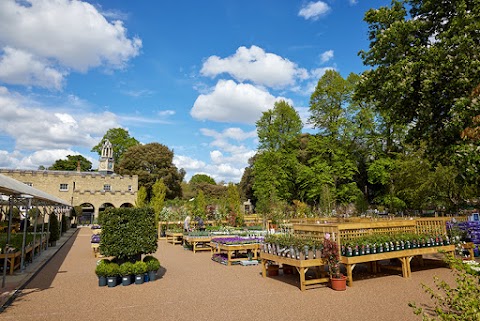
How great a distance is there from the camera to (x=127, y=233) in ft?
27.7

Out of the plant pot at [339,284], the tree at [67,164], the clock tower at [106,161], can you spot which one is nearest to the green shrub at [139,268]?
the plant pot at [339,284]

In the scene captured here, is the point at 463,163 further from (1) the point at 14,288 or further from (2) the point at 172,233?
(2) the point at 172,233

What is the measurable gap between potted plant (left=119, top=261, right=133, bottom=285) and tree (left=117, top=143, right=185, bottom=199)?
3454cm

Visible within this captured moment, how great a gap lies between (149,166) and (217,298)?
3873cm

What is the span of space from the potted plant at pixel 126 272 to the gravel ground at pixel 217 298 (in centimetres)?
19

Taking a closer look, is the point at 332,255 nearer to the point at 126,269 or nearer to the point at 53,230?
the point at 126,269

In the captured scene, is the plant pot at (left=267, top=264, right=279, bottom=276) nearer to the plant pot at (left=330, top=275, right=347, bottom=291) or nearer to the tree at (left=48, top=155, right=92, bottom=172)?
the plant pot at (left=330, top=275, right=347, bottom=291)

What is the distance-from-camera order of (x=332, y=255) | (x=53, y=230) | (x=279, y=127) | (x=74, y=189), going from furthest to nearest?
1. (x=74, y=189)
2. (x=279, y=127)
3. (x=53, y=230)
4. (x=332, y=255)

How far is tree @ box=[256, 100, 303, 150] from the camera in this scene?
29.7 metres

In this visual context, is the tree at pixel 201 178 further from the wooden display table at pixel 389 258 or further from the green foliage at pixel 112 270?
the wooden display table at pixel 389 258

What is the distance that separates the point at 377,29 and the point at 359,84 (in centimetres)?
213

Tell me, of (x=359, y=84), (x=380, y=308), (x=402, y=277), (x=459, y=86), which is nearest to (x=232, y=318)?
(x=380, y=308)

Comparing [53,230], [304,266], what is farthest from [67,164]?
[304,266]

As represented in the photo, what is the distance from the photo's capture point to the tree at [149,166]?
1676 inches
